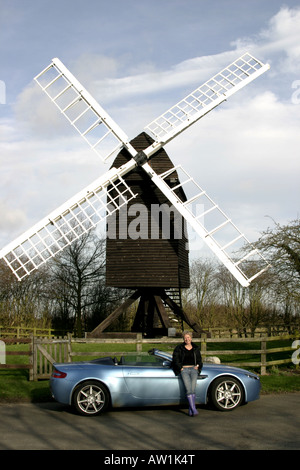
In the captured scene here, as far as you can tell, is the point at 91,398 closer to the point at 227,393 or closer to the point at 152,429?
the point at 152,429

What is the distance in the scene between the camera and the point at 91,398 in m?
9.21

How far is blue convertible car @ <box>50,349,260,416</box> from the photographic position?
924 centimetres

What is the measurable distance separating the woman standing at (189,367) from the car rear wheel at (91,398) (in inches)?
52.4

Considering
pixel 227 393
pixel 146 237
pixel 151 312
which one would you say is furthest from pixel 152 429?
pixel 151 312

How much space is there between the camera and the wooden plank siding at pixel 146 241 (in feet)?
72.0

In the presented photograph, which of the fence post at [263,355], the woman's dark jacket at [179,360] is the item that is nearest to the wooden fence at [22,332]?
the fence post at [263,355]

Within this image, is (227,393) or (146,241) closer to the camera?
(227,393)

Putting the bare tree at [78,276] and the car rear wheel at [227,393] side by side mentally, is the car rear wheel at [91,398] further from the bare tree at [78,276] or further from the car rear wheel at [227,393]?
the bare tree at [78,276]

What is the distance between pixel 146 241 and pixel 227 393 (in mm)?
12853

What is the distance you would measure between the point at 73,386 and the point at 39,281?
35.9 metres

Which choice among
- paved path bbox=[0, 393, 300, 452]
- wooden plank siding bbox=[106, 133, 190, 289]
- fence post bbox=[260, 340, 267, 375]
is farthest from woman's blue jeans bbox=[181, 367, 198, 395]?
wooden plank siding bbox=[106, 133, 190, 289]

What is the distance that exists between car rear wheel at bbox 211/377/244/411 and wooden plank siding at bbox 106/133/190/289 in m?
12.3

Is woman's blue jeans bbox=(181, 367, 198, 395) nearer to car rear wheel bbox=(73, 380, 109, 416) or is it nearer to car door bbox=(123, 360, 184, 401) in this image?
car door bbox=(123, 360, 184, 401)
